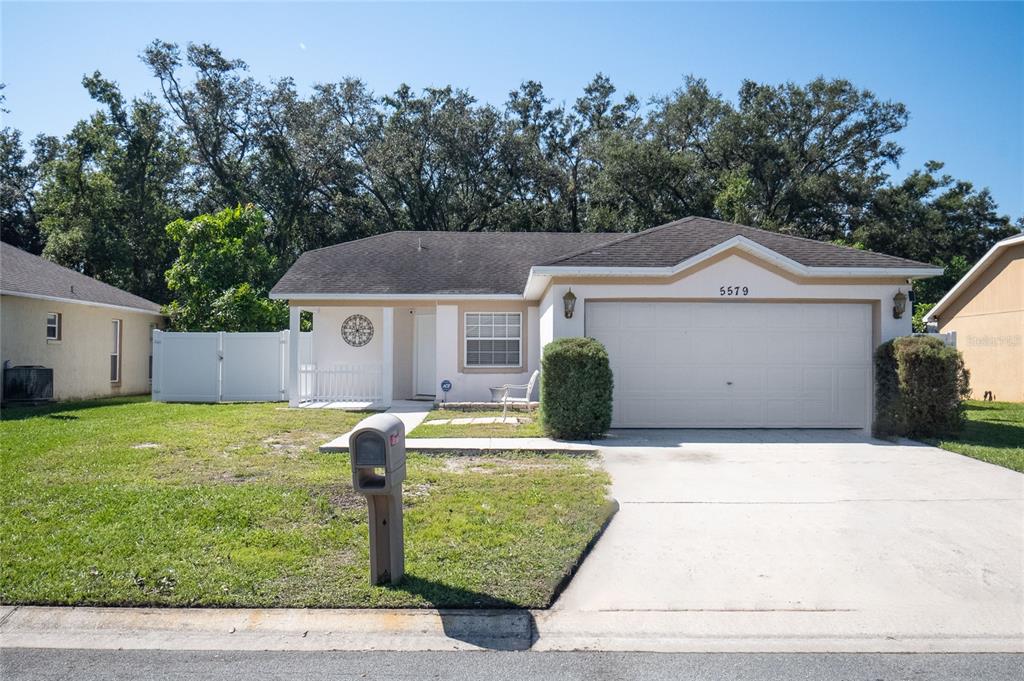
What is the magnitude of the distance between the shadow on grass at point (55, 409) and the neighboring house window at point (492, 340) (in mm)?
8277

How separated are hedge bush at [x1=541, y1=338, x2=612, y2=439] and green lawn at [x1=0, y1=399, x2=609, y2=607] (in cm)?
131

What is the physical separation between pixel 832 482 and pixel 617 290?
16.3ft

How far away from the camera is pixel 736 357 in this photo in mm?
12180

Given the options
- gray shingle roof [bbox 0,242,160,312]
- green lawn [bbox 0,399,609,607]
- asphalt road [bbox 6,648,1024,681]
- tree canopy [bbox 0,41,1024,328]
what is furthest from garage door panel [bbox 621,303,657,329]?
tree canopy [bbox 0,41,1024,328]

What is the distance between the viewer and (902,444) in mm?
10734

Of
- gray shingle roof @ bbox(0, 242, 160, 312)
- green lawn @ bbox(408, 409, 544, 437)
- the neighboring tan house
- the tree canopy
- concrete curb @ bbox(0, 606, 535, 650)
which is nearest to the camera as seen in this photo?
concrete curb @ bbox(0, 606, 535, 650)

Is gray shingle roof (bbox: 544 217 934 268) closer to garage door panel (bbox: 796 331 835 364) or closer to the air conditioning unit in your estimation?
garage door panel (bbox: 796 331 835 364)

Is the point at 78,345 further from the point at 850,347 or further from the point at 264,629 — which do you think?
the point at 850,347

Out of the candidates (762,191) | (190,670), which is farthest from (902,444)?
(762,191)

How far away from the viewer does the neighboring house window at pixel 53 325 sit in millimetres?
17750

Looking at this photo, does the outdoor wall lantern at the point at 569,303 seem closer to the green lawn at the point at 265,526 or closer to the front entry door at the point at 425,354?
the green lawn at the point at 265,526

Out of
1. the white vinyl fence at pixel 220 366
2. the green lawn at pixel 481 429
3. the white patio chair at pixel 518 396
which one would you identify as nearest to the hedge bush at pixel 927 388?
the green lawn at pixel 481 429

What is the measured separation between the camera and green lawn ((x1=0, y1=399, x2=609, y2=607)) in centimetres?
486

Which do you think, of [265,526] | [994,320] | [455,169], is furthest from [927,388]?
[455,169]
